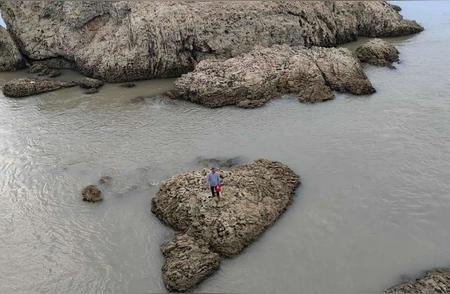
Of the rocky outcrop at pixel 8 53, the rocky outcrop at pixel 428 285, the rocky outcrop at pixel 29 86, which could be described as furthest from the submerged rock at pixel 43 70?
the rocky outcrop at pixel 428 285

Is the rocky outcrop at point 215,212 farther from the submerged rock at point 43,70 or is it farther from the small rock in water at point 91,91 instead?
the submerged rock at point 43,70

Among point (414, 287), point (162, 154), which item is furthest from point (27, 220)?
point (414, 287)

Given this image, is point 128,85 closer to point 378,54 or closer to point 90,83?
point 90,83

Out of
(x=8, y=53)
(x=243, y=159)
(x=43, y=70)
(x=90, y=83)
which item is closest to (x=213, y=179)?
(x=243, y=159)

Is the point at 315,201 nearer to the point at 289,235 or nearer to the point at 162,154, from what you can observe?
the point at 289,235

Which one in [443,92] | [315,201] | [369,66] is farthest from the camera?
[369,66]
